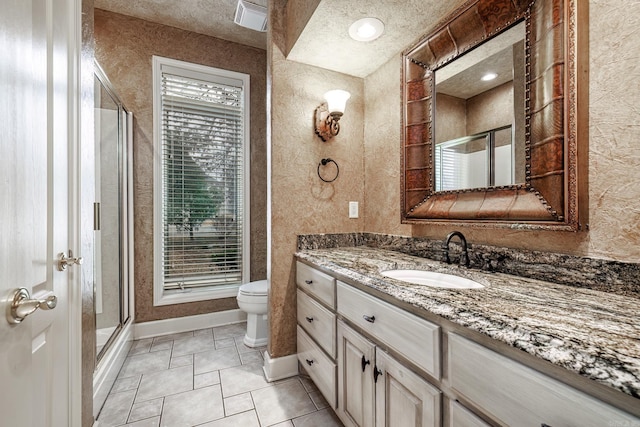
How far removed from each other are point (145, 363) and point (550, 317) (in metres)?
2.54

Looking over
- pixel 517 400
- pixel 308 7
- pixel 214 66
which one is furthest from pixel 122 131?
pixel 517 400

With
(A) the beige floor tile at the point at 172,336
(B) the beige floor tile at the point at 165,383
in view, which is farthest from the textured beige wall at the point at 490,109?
(A) the beige floor tile at the point at 172,336

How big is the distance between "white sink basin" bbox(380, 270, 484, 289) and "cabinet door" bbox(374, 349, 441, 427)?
1.22 ft

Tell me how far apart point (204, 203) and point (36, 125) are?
2004mm

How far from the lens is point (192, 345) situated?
240 centimetres

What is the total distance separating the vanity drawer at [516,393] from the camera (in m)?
0.51

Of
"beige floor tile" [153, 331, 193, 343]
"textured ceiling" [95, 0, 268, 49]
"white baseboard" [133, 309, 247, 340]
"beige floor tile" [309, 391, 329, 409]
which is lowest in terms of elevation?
"beige floor tile" [309, 391, 329, 409]

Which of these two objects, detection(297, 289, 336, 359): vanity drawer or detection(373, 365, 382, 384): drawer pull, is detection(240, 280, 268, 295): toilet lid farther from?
detection(373, 365, 382, 384): drawer pull

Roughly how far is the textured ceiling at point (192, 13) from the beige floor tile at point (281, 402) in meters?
2.86

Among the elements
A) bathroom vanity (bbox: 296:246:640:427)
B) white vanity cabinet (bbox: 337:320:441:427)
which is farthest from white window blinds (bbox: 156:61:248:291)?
white vanity cabinet (bbox: 337:320:441:427)

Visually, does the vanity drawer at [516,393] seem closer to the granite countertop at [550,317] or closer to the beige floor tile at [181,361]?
the granite countertop at [550,317]

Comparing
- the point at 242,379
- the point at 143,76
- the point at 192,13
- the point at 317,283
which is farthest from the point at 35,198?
the point at 192,13

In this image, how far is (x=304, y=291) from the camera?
178cm

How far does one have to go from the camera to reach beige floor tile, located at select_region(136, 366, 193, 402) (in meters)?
1.75
